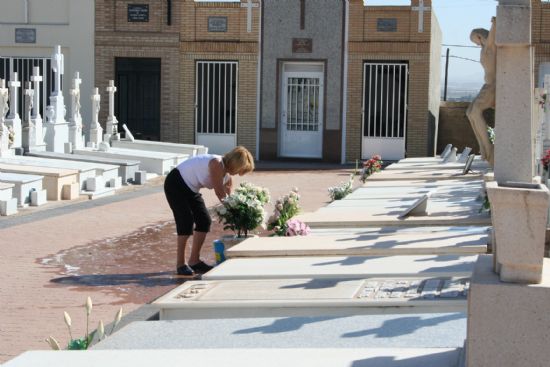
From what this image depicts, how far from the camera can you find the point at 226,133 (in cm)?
3155

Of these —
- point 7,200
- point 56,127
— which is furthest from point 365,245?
point 56,127

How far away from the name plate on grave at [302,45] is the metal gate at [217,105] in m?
1.88

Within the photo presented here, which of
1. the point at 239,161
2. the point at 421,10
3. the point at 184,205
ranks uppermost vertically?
the point at 421,10

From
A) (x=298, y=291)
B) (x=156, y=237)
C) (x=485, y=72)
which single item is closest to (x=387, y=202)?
(x=156, y=237)

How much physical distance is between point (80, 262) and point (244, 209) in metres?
1.98

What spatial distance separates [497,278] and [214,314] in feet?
9.94

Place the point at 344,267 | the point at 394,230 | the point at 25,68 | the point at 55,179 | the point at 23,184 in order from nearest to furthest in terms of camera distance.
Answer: the point at 344,267 → the point at 394,230 → the point at 23,184 → the point at 55,179 → the point at 25,68

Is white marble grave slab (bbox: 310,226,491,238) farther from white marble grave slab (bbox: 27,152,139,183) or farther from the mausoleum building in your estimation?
the mausoleum building

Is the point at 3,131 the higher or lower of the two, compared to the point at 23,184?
higher

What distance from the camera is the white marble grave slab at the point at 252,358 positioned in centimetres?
577

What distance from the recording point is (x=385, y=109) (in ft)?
101

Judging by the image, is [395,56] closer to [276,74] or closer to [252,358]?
[276,74]

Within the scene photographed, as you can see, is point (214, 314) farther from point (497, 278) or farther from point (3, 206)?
point (3, 206)

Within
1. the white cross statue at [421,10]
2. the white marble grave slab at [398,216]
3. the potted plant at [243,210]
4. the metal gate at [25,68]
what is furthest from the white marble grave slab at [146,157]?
the potted plant at [243,210]
